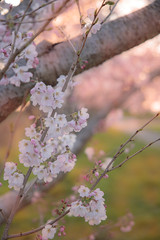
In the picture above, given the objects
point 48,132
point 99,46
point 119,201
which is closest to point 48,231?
point 48,132

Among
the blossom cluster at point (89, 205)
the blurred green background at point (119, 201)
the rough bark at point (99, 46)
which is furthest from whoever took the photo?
the blurred green background at point (119, 201)

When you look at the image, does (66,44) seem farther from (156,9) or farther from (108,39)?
(156,9)

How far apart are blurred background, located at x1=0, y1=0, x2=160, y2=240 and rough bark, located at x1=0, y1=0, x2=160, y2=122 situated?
1.48 metres

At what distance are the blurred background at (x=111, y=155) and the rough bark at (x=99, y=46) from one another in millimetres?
1478

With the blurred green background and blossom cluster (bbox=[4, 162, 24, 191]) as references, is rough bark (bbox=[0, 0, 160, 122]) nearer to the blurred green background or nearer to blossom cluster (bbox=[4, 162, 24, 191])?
blossom cluster (bbox=[4, 162, 24, 191])

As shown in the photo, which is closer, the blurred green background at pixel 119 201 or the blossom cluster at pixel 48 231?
the blossom cluster at pixel 48 231

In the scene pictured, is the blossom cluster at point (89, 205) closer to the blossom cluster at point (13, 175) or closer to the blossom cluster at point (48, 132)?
the blossom cluster at point (48, 132)

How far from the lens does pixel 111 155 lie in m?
14.0

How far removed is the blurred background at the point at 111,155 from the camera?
6773 millimetres

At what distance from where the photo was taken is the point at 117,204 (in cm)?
880

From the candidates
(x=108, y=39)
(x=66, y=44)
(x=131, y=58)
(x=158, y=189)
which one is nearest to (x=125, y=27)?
(x=108, y=39)

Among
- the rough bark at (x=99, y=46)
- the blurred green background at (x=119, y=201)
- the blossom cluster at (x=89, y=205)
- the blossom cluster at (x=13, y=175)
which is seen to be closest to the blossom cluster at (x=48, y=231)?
the blossom cluster at (x=89, y=205)

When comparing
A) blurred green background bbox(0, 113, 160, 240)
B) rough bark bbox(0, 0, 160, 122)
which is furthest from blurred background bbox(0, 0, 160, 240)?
rough bark bbox(0, 0, 160, 122)

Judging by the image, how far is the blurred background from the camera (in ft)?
22.2
